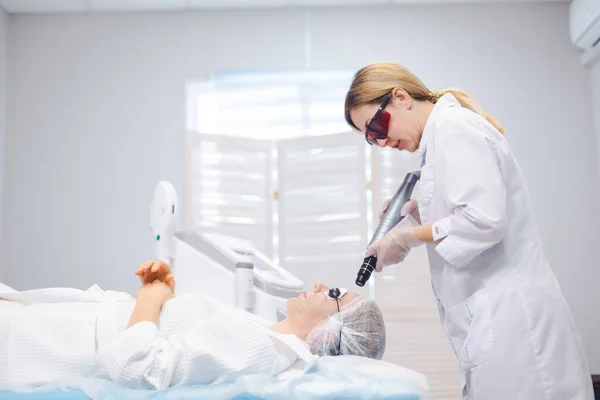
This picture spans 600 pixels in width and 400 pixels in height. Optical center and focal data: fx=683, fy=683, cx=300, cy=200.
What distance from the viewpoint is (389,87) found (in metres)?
1.70

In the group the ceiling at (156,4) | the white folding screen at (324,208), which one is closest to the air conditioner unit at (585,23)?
the ceiling at (156,4)

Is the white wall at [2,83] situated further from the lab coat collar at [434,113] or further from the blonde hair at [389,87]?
the lab coat collar at [434,113]

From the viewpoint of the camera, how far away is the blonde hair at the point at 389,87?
1.70 meters

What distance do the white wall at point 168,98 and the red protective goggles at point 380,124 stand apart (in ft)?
9.74

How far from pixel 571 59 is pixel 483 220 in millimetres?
3631

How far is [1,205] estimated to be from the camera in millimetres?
4562

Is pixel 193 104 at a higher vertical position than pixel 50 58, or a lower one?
lower

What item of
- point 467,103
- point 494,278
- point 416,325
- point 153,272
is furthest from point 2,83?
point 494,278

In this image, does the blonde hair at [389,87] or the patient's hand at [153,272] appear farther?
the patient's hand at [153,272]

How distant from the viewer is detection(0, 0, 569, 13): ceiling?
4.58 m

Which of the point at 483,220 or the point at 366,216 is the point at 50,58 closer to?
the point at 366,216

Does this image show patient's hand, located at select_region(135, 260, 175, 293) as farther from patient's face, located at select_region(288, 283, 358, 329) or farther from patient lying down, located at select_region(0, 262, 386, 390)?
patient's face, located at select_region(288, 283, 358, 329)

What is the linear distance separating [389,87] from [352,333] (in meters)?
0.65

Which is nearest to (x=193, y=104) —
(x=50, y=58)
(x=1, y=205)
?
(x=50, y=58)
